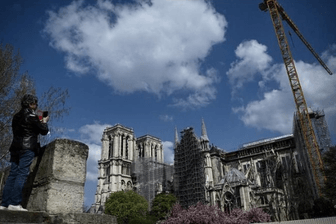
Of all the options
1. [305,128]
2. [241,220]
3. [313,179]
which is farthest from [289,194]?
[241,220]

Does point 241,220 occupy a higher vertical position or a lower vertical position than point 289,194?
lower

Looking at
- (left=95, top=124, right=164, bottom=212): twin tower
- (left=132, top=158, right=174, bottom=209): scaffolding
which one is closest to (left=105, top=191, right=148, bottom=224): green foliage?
(left=132, top=158, right=174, bottom=209): scaffolding

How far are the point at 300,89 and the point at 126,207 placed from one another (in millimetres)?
35910

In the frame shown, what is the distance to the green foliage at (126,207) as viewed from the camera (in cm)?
4759

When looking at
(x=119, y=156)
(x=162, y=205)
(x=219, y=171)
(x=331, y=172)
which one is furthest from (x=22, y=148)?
(x=119, y=156)

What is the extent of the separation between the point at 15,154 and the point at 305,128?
4504 cm

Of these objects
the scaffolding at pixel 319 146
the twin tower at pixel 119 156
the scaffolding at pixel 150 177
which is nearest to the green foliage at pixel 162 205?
the scaffolding at pixel 150 177

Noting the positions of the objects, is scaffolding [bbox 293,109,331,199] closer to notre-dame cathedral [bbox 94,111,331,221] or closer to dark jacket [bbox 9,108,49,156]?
notre-dame cathedral [bbox 94,111,331,221]

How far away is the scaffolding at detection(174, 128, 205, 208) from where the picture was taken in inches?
1978

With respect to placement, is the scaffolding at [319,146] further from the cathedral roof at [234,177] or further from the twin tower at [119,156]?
the twin tower at [119,156]

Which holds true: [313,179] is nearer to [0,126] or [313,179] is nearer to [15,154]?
[0,126]

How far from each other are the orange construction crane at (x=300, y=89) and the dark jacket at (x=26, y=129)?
3322cm

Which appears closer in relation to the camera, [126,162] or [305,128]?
[305,128]

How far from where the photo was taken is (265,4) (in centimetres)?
5800
